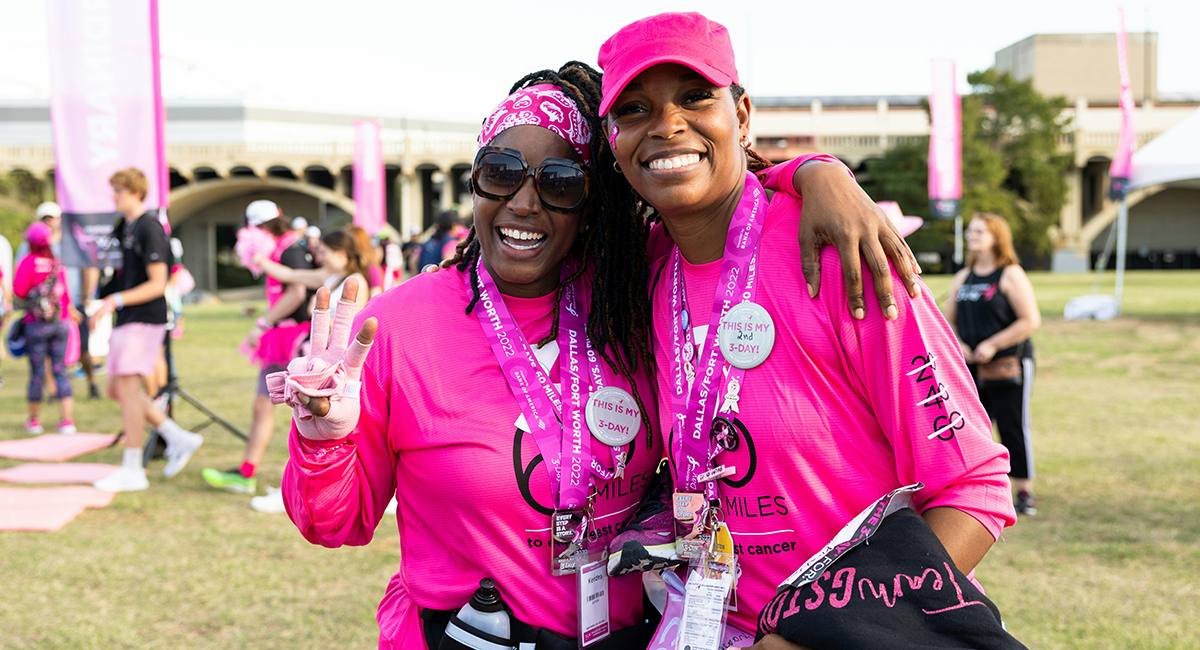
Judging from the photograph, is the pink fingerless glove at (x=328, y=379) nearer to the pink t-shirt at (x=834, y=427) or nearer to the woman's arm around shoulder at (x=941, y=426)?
the pink t-shirt at (x=834, y=427)

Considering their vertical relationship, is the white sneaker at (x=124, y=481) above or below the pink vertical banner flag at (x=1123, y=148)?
below

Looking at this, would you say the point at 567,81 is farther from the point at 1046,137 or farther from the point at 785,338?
the point at 1046,137

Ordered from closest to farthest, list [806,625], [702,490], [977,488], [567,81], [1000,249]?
1. [806,625]
2. [977,488]
3. [702,490]
4. [567,81]
5. [1000,249]

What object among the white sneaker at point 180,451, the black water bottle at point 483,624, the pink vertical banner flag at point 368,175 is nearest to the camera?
the black water bottle at point 483,624

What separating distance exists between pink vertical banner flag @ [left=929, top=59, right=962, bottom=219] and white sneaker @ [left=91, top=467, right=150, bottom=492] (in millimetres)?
18663

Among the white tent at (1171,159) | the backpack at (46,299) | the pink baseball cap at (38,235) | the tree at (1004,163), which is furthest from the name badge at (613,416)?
the tree at (1004,163)

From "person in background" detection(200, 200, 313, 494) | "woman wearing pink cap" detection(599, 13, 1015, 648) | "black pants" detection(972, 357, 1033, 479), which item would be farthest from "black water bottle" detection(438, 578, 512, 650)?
"black pants" detection(972, 357, 1033, 479)

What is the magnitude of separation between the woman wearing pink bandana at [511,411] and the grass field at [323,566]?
2.53 metres

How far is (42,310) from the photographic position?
383 inches

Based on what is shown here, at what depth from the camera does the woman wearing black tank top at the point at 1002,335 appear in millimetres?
6148

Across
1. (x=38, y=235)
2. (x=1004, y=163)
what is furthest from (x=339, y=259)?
(x=1004, y=163)

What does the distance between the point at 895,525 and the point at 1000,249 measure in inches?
219

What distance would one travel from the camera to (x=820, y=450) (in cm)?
172

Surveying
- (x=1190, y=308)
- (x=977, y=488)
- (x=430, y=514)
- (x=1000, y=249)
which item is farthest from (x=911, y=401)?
(x=1190, y=308)
